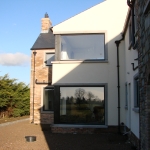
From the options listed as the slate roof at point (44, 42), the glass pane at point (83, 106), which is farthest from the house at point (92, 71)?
the slate roof at point (44, 42)

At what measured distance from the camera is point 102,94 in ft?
46.5

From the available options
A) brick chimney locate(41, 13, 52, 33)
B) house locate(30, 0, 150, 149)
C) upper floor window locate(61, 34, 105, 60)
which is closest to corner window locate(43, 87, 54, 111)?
house locate(30, 0, 150, 149)

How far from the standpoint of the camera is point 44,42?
19938mm

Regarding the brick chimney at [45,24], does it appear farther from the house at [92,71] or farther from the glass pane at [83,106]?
the glass pane at [83,106]

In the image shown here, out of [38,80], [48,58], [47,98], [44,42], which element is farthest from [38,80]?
[44,42]

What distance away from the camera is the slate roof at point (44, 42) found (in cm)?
1911

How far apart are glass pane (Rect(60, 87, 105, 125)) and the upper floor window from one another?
1.80 m

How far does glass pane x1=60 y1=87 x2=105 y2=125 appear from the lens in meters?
14.1

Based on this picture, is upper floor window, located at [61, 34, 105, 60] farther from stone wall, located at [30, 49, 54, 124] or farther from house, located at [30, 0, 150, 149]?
stone wall, located at [30, 49, 54, 124]

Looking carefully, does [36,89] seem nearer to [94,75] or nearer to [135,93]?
[94,75]

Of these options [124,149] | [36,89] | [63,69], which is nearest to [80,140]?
[124,149]

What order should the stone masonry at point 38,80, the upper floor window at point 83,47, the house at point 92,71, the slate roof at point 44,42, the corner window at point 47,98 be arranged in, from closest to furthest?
the house at point 92,71, the upper floor window at point 83,47, the corner window at point 47,98, the stone masonry at point 38,80, the slate roof at point 44,42

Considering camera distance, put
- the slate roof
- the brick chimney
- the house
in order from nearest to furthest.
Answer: the house, the slate roof, the brick chimney

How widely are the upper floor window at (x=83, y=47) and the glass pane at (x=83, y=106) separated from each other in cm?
180
